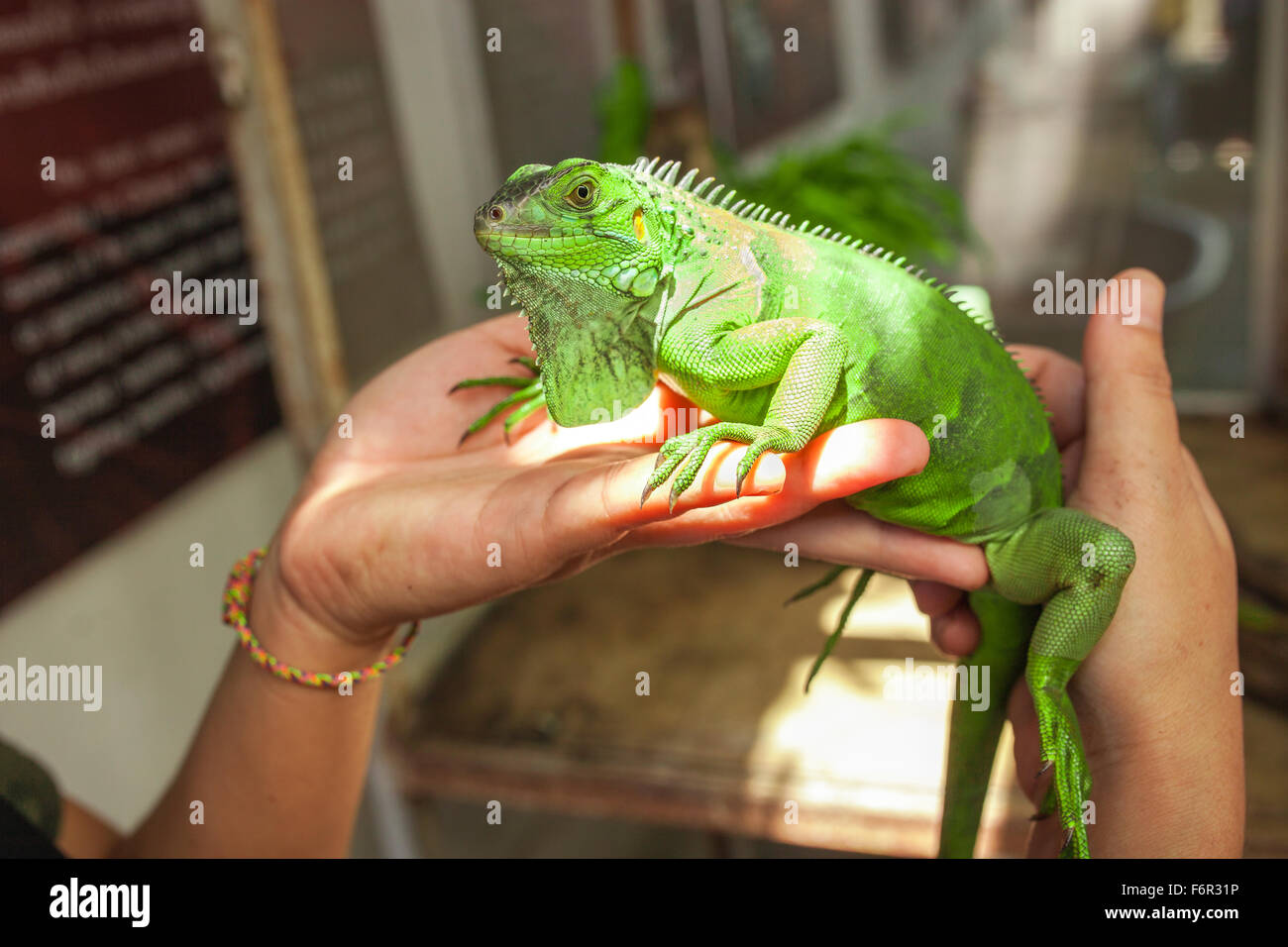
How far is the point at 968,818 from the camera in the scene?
1643mm

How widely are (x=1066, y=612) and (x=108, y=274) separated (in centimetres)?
202

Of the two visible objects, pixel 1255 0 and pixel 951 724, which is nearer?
pixel 951 724

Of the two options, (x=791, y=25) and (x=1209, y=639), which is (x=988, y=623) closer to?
(x=1209, y=639)

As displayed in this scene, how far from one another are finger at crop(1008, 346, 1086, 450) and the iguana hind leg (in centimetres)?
34

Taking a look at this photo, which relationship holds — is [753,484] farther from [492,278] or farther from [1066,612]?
[492,278]

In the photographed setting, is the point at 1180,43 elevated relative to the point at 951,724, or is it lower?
elevated

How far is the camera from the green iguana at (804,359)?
1.27m

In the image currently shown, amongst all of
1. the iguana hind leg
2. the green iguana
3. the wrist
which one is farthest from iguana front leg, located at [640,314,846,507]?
the wrist

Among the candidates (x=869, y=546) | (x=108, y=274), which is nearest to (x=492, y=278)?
(x=108, y=274)

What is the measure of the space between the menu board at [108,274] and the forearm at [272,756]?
754 millimetres

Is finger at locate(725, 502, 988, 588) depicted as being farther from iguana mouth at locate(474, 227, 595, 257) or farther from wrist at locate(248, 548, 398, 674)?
wrist at locate(248, 548, 398, 674)

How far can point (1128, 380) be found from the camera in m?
1.54

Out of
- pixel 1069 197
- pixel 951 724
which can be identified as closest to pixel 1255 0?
pixel 1069 197

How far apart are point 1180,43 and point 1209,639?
2923mm
